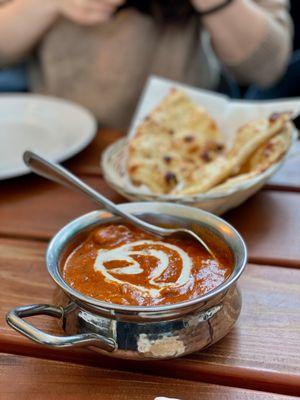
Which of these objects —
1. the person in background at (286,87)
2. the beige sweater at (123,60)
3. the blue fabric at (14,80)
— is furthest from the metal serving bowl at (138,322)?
the blue fabric at (14,80)

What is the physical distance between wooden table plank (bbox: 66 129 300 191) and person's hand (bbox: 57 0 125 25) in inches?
12.1

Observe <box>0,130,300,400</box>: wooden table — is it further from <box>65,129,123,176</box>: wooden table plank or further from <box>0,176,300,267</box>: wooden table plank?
<box>65,129,123,176</box>: wooden table plank

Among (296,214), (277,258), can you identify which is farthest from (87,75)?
(277,258)

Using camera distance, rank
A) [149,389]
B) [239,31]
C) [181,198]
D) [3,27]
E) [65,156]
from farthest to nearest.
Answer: [3,27] → [239,31] → [65,156] → [181,198] → [149,389]

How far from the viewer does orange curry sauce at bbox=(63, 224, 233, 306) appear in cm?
61

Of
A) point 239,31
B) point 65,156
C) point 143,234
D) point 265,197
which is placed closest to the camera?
point 143,234

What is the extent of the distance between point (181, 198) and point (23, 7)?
92cm

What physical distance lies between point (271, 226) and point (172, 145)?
10.0 inches

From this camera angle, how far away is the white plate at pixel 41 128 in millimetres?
1229

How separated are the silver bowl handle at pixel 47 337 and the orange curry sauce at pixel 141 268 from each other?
43mm

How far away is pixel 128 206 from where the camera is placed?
78 cm

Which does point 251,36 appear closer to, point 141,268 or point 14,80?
point 141,268

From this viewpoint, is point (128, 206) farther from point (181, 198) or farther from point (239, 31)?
point (239, 31)

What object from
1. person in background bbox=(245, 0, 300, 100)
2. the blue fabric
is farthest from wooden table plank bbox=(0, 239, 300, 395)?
the blue fabric
